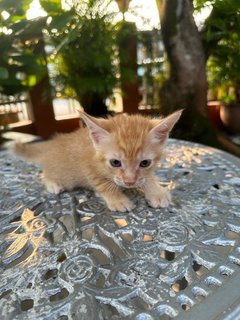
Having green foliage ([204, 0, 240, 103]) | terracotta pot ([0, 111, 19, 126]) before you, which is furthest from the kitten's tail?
green foliage ([204, 0, 240, 103])

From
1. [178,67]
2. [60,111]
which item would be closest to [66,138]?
[178,67]

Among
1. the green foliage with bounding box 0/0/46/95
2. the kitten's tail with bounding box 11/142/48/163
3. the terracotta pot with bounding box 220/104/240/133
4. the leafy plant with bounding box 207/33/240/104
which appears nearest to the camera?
the kitten's tail with bounding box 11/142/48/163

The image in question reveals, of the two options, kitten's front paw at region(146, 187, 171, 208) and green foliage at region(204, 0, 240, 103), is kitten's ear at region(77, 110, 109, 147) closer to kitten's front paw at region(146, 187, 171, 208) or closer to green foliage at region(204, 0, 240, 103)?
kitten's front paw at region(146, 187, 171, 208)

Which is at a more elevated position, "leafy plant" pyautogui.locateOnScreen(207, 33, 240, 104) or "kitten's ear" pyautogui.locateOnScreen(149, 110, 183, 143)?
"leafy plant" pyautogui.locateOnScreen(207, 33, 240, 104)

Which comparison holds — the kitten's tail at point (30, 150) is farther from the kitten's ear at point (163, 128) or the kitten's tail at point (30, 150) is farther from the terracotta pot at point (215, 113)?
the terracotta pot at point (215, 113)

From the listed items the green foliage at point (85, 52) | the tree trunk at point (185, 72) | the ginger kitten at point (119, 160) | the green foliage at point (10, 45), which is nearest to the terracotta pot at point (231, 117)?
the tree trunk at point (185, 72)

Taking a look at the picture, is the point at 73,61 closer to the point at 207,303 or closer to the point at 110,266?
the point at 110,266
